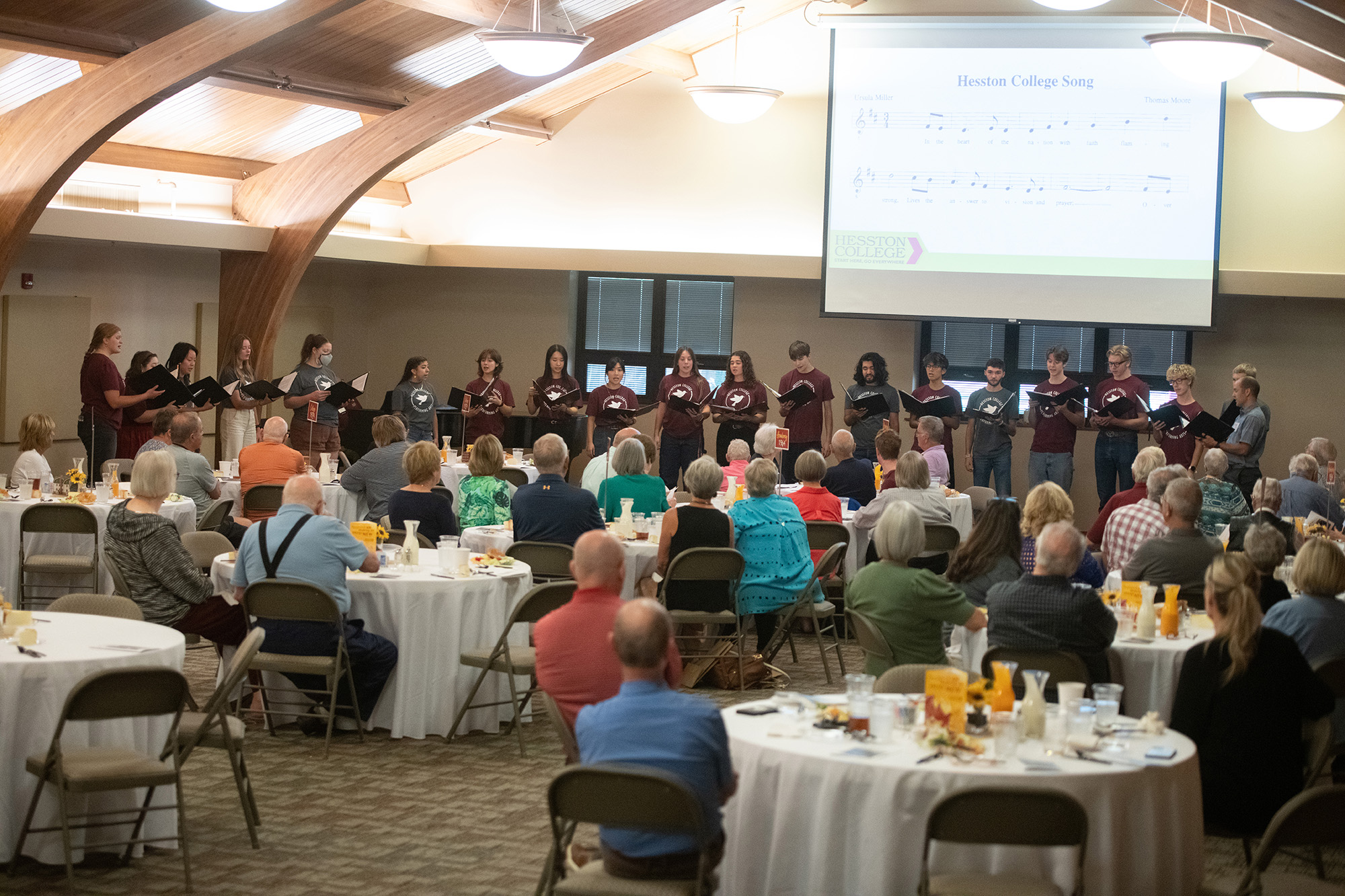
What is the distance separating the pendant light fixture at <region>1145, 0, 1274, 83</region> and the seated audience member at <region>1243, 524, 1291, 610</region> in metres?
3.30

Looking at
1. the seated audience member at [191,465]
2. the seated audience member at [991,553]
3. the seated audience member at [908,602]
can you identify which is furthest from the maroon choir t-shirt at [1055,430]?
the seated audience member at [908,602]

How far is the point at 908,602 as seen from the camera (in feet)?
18.1

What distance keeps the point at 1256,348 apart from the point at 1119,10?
3450 millimetres

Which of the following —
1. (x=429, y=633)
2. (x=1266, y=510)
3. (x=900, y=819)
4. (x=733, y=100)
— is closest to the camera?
(x=900, y=819)

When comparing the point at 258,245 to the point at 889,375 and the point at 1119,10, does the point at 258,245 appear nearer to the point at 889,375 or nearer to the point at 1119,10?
the point at 889,375

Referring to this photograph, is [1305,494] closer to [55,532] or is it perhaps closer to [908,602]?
[908,602]

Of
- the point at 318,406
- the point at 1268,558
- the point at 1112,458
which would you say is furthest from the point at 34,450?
the point at 1112,458

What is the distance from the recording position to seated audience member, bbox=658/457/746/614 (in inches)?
292

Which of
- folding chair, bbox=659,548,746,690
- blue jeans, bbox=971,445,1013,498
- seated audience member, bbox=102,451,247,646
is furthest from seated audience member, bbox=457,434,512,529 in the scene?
blue jeans, bbox=971,445,1013,498

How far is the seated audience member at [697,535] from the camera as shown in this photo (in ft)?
24.3

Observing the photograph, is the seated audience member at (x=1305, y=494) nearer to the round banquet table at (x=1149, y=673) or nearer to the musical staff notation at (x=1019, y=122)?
the round banquet table at (x=1149, y=673)

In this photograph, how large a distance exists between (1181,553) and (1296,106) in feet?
19.0

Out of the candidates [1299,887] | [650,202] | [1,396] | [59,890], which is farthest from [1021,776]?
[650,202]

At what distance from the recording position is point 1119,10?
13.3m
